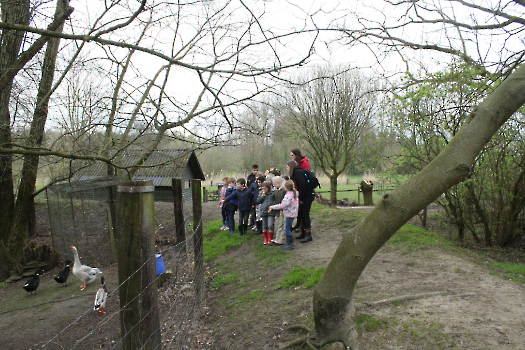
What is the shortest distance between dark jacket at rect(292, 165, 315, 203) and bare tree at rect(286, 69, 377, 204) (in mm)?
11517

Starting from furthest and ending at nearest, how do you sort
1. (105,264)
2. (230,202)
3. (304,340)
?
1. (230,202)
2. (105,264)
3. (304,340)

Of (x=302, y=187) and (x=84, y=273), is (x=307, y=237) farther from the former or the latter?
(x=84, y=273)

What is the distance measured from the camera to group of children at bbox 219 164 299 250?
765 centimetres

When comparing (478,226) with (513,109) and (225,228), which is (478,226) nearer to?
(225,228)

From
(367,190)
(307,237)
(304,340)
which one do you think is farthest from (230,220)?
(367,190)

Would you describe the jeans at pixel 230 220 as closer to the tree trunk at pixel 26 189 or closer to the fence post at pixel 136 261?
the tree trunk at pixel 26 189

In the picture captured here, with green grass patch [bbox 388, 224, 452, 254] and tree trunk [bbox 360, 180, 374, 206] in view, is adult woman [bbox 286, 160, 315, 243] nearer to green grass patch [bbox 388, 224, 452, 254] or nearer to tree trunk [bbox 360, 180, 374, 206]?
green grass patch [bbox 388, 224, 452, 254]

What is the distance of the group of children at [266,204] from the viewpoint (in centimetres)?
765

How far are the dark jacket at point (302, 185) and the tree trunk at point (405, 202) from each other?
4.52 meters

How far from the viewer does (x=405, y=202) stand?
3039 mm

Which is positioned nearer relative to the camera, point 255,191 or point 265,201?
point 265,201

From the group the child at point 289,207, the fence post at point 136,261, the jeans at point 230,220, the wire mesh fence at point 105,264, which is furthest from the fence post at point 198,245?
the jeans at point 230,220

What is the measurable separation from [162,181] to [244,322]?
50.4 ft

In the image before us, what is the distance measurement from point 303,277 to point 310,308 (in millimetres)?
1190
